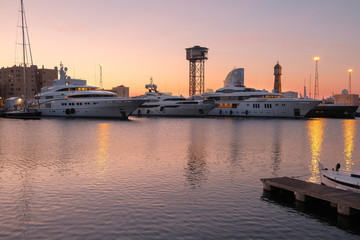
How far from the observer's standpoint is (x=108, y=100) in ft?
287

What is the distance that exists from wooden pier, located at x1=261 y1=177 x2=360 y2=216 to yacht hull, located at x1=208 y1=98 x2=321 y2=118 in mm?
91316

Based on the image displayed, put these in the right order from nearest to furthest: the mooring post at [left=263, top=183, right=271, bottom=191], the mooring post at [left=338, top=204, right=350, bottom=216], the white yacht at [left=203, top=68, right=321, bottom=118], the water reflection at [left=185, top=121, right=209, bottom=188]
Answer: the mooring post at [left=338, top=204, right=350, bottom=216]
the mooring post at [left=263, top=183, right=271, bottom=191]
the water reflection at [left=185, top=121, right=209, bottom=188]
the white yacht at [left=203, top=68, right=321, bottom=118]

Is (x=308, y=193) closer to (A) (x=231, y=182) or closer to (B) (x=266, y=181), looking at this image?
(B) (x=266, y=181)

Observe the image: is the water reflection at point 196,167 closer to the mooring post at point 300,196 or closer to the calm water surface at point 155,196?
the calm water surface at point 155,196

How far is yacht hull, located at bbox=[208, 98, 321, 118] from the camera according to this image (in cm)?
10400

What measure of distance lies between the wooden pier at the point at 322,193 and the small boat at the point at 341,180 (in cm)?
120

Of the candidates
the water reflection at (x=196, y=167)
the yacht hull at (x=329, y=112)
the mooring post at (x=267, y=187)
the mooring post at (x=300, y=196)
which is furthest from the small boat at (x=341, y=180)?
the yacht hull at (x=329, y=112)

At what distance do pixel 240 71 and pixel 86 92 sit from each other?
9225 centimetres

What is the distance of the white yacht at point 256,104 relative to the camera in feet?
343

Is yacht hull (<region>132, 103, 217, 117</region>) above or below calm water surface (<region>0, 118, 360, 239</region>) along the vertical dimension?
above

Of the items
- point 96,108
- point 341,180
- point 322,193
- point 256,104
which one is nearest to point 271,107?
point 256,104

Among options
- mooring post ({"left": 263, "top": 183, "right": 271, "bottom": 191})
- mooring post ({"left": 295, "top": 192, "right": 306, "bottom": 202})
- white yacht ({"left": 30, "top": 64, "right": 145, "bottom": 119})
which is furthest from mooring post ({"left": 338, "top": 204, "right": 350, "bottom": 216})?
white yacht ({"left": 30, "top": 64, "right": 145, "bottom": 119})

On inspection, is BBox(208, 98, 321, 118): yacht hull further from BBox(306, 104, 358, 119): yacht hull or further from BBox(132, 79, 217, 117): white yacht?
BBox(306, 104, 358, 119): yacht hull

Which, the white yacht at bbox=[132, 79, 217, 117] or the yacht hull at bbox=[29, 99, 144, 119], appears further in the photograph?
the white yacht at bbox=[132, 79, 217, 117]
